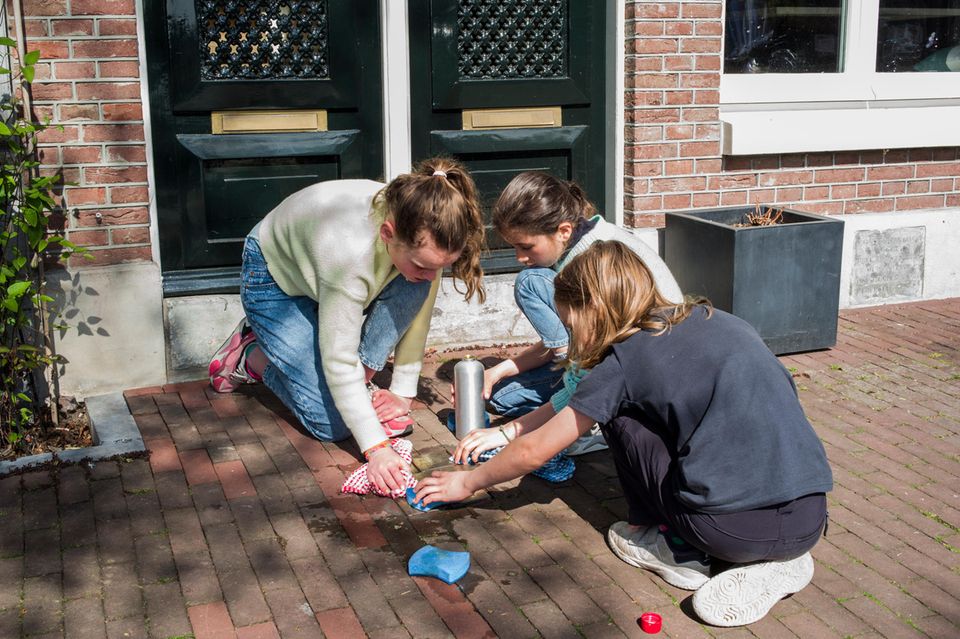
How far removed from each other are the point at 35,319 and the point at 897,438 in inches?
150

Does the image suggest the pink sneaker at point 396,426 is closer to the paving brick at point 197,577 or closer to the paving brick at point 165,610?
the paving brick at point 197,577

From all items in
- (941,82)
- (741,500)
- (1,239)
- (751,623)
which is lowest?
(751,623)

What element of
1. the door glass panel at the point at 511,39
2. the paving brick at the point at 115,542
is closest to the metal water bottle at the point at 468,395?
the paving brick at the point at 115,542

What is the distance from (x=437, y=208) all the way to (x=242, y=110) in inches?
78.0

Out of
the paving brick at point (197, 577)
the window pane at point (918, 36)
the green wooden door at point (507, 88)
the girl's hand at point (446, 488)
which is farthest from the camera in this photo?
the window pane at point (918, 36)

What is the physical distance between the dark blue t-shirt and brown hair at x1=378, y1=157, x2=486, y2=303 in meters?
0.88

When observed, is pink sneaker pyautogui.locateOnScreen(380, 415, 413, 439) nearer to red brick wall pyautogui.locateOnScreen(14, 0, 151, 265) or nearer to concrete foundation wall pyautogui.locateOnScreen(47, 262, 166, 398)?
concrete foundation wall pyautogui.locateOnScreen(47, 262, 166, 398)

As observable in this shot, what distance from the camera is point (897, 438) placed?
441cm

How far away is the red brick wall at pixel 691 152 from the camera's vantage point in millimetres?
5727

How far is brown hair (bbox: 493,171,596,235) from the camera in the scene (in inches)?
153

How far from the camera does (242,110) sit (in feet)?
16.9

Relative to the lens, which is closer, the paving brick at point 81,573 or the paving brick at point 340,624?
the paving brick at point 340,624

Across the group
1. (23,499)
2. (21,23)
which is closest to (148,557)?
(23,499)

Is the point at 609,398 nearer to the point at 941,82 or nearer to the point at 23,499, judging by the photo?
the point at 23,499
